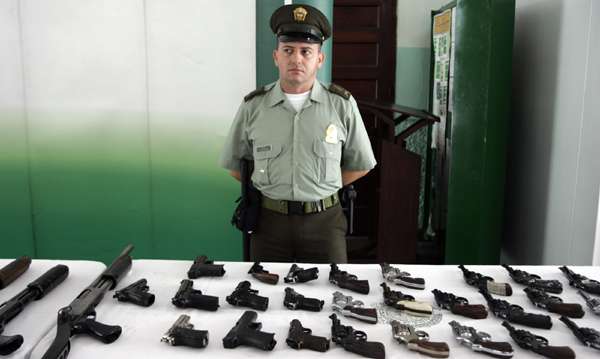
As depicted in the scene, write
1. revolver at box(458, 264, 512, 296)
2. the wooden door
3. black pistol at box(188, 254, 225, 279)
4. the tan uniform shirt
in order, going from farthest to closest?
the wooden door
the tan uniform shirt
black pistol at box(188, 254, 225, 279)
revolver at box(458, 264, 512, 296)

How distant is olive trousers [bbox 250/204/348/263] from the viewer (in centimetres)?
215

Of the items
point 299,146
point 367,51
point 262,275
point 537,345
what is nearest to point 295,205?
point 299,146

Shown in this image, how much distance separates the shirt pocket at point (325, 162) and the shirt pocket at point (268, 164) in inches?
6.6

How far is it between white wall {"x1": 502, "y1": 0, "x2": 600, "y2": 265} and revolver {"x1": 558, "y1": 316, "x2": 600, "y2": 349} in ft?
3.86

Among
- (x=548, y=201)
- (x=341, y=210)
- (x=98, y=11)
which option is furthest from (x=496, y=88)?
(x=98, y=11)

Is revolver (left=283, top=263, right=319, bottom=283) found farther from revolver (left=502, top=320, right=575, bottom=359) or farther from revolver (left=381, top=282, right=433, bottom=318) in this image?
revolver (left=502, top=320, right=575, bottom=359)

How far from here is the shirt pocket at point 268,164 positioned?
2.10m

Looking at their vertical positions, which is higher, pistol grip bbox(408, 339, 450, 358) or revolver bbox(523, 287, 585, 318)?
revolver bbox(523, 287, 585, 318)

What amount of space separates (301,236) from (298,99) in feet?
2.00

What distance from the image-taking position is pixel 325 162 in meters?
2.10

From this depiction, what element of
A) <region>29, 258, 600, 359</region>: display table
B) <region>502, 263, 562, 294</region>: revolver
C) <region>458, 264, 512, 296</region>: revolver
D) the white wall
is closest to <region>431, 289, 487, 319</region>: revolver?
<region>29, 258, 600, 359</region>: display table

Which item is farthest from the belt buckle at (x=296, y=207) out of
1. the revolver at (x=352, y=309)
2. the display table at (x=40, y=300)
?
the display table at (x=40, y=300)

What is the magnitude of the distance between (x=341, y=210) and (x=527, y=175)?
4.56 feet

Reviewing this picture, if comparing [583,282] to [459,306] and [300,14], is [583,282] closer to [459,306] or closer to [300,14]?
[459,306]
